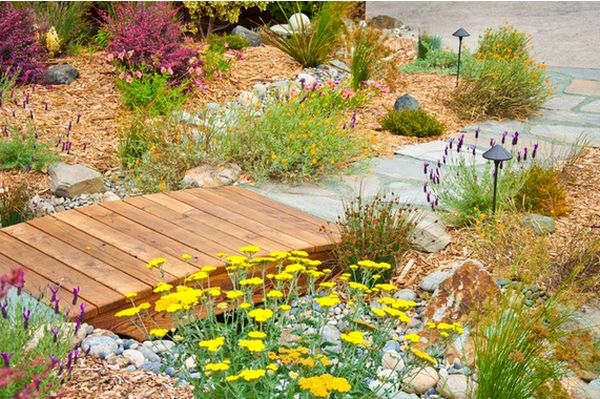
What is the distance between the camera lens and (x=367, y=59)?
28.9 feet

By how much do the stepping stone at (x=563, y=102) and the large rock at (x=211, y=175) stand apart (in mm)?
3795

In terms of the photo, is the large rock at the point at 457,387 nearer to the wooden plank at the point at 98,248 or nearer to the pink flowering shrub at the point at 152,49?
the wooden plank at the point at 98,248

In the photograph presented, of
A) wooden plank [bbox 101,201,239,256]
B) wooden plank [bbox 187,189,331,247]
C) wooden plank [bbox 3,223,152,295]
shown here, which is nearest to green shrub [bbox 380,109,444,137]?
wooden plank [bbox 187,189,331,247]

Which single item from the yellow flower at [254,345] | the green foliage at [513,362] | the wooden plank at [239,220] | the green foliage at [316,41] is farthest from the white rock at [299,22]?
the yellow flower at [254,345]

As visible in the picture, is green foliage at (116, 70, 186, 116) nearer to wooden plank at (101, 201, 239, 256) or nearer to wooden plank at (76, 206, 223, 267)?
wooden plank at (101, 201, 239, 256)

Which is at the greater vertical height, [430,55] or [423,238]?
[430,55]

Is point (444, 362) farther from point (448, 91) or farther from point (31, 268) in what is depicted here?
point (448, 91)

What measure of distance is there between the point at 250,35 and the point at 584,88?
387 centimetres

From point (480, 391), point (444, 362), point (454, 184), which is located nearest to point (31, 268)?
point (444, 362)

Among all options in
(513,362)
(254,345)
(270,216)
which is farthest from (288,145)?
(254,345)

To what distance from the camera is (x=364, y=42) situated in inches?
358

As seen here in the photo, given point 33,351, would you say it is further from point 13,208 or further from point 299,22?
point 299,22

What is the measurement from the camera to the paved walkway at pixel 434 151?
Result: 6289mm

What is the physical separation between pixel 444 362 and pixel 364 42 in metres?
5.12
